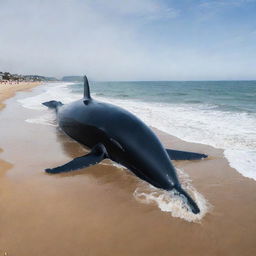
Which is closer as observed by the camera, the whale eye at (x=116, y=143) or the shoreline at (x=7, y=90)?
the whale eye at (x=116, y=143)

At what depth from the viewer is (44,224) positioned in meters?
3.92

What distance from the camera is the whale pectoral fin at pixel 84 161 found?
5.66 m

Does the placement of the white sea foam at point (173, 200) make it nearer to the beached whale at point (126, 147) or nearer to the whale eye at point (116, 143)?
the beached whale at point (126, 147)

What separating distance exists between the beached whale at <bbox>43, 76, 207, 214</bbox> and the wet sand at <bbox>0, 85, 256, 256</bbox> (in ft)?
1.03

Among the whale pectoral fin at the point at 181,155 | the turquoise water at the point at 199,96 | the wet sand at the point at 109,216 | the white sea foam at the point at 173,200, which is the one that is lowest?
the turquoise water at the point at 199,96

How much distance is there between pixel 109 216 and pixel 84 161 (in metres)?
1.92

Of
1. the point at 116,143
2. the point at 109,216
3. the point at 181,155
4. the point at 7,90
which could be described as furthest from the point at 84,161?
the point at 7,90

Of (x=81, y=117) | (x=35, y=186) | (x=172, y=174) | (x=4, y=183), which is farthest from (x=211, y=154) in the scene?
(x=4, y=183)

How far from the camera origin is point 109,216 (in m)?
4.19

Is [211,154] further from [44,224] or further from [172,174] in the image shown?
[44,224]

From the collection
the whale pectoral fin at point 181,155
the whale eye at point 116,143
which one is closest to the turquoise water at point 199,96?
the whale pectoral fin at point 181,155

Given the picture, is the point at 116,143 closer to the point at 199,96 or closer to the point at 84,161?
the point at 84,161

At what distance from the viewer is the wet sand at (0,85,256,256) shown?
11.4 feet

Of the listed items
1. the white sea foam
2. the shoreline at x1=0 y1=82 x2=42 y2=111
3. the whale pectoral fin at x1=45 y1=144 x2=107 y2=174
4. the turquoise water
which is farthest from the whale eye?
the turquoise water
